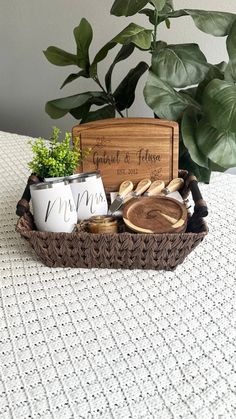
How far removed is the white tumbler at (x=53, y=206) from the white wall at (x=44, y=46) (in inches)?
38.6

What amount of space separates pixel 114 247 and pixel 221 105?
1.31 ft

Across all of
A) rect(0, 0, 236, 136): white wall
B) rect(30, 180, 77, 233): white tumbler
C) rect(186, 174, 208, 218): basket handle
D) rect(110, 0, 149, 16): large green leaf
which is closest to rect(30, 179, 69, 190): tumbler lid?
rect(30, 180, 77, 233): white tumbler

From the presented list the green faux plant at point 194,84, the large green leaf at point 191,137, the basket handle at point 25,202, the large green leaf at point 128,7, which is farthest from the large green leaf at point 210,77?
the basket handle at point 25,202

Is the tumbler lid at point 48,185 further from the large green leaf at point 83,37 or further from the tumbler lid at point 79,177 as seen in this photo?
the large green leaf at point 83,37

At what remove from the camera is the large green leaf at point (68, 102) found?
131 centimetres

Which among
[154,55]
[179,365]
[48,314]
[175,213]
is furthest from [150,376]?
[154,55]

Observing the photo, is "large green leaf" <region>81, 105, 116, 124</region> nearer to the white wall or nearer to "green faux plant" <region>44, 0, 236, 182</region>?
"green faux plant" <region>44, 0, 236, 182</region>

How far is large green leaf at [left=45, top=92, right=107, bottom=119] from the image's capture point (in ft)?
4.29

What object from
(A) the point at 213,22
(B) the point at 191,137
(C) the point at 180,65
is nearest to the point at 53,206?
(B) the point at 191,137

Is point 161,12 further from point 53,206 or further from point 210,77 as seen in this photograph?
point 53,206

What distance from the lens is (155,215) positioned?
87 centimetres

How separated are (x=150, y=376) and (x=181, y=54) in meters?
0.79

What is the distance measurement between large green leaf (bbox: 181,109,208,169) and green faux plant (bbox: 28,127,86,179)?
284mm

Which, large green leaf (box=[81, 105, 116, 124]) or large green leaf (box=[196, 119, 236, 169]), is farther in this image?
large green leaf (box=[81, 105, 116, 124])
